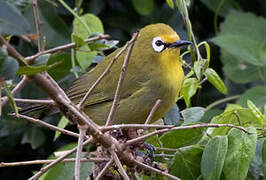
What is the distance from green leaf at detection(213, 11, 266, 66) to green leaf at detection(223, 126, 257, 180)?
1.35 metres

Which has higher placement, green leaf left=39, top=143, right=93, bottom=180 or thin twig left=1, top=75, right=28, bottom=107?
thin twig left=1, top=75, right=28, bottom=107

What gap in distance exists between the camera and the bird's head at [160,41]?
2.69 meters

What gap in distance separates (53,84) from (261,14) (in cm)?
292

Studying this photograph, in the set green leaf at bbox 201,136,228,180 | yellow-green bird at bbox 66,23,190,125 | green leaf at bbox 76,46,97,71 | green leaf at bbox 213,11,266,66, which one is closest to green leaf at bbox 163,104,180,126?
yellow-green bird at bbox 66,23,190,125

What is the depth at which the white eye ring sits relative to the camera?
9.06ft

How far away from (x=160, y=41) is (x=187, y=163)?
979 mm

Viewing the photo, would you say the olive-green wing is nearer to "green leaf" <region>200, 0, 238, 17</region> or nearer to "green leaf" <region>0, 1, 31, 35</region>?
"green leaf" <region>200, 0, 238, 17</region>

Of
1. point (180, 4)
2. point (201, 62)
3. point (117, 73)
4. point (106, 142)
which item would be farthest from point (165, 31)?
point (106, 142)

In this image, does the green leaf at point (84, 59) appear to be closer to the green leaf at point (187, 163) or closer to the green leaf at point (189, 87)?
the green leaf at point (189, 87)

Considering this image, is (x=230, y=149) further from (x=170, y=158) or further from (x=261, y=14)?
(x=261, y=14)

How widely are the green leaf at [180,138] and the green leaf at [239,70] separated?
4.36ft

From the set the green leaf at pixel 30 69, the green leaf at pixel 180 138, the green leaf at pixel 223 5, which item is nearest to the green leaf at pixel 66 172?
the green leaf at pixel 180 138

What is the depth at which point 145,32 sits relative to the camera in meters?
2.88

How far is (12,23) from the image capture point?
49.8 inches
